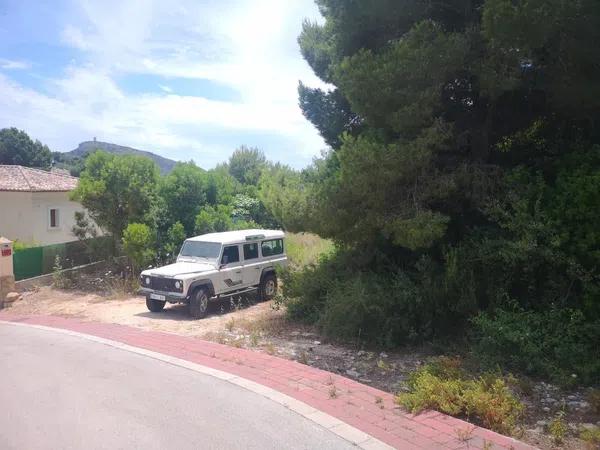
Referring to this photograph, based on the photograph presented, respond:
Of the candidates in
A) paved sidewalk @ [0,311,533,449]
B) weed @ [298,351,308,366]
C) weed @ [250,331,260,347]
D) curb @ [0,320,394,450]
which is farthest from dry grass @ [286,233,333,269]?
curb @ [0,320,394,450]

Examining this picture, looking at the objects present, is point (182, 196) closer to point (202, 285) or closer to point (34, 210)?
point (202, 285)

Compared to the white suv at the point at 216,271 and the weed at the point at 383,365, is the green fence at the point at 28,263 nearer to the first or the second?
the white suv at the point at 216,271

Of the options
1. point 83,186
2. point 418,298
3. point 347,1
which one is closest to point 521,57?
point 347,1

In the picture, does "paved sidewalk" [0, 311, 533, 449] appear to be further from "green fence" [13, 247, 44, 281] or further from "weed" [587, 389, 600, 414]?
"green fence" [13, 247, 44, 281]

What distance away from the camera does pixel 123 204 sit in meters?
18.3

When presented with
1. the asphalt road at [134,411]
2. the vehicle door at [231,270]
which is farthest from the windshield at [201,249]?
the asphalt road at [134,411]

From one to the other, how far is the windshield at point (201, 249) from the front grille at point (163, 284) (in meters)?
1.37

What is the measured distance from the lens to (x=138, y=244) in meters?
16.9

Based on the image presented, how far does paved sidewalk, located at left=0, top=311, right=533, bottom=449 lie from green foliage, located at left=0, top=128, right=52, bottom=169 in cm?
5787

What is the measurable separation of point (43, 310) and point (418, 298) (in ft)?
33.1

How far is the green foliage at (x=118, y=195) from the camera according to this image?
59.2ft

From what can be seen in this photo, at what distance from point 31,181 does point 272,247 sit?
19023 mm

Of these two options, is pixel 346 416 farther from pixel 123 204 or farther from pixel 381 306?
pixel 123 204

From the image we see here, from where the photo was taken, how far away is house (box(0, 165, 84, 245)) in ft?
87.5
